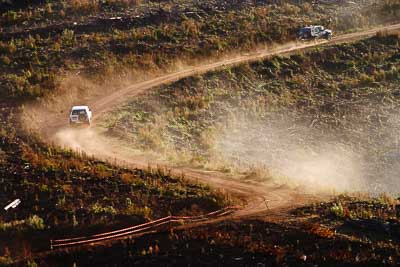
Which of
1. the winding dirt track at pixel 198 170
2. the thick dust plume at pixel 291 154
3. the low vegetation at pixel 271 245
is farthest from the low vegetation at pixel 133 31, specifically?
the low vegetation at pixel 271 245

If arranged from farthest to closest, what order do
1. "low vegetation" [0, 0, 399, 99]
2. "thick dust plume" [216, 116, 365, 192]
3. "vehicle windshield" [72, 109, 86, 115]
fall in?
"low vegetation" [0, 0, 399, 99]
"vehicle windshield" [72, 109, 86, 115]
"thick dust plume" [216, 116, 365, 192]

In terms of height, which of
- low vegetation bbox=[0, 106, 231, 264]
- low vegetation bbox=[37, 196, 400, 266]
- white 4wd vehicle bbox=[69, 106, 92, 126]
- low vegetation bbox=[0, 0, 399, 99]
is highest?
low vegetation bbox=[0, 0, 399, 99]

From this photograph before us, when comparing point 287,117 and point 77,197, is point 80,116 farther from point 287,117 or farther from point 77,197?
point 287,117

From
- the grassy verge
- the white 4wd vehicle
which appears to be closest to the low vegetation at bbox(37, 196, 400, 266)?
the grassy verge

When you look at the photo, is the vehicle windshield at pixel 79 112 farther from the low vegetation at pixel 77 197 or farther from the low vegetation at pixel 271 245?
the low vegetation at pixel 271 245

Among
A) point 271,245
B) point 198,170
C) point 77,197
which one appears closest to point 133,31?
point 198,170

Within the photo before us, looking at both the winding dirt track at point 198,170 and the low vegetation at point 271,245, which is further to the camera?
the winding dirt track at point 198,170

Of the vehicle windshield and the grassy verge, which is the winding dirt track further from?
the grassy verge

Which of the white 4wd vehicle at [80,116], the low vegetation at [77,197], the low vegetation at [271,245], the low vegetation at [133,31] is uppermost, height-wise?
the low vegetation at [133,31]

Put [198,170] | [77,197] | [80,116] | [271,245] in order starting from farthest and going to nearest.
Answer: [80,116] → [198,170] → [77,197] → [271,245]
